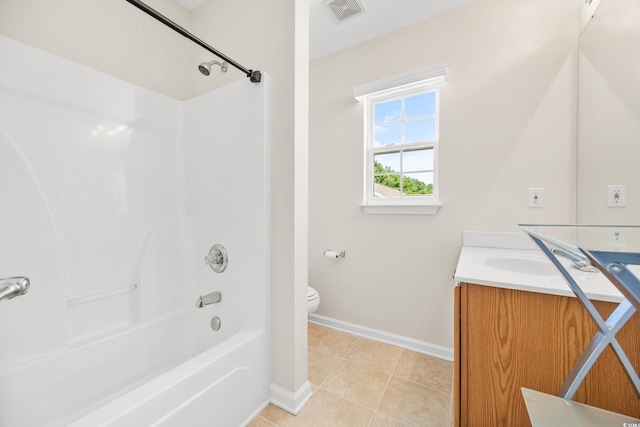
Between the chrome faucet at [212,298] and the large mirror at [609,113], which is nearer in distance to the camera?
the large mirror at [609,113]

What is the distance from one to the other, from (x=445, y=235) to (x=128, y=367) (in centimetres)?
211

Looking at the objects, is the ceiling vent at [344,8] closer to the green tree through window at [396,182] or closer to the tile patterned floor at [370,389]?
the green tree through window at [396,182]

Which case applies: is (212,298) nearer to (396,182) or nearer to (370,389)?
(370,389)

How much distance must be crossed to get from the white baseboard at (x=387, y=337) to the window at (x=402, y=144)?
39.7 inches

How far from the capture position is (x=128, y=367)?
4.33 ft

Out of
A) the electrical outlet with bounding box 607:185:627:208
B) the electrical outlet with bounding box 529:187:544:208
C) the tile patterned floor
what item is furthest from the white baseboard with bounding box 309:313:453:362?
the electrical outlet with bounding box 607:185:627:208

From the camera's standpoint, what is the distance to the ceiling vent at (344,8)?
1762 millimetres

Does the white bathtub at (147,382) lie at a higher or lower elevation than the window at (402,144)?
lower

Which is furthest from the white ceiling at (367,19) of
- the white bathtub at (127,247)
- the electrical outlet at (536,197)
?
the electrical outlet at (536,197)

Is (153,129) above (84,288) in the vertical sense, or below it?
above

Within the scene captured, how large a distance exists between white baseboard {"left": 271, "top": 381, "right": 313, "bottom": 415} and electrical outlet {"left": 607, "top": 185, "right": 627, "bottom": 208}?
1.79 meters

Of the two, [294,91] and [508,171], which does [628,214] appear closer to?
[508,171]

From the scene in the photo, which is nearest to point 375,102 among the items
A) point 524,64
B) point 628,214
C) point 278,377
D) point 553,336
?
point 524,64

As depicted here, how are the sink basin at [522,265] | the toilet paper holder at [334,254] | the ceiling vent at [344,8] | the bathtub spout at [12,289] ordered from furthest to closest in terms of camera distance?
the toilet paper holder at [334,254], the ceiling vent at [344,8], the sink basin at [522,265], the bathtub spout at [12,289]
